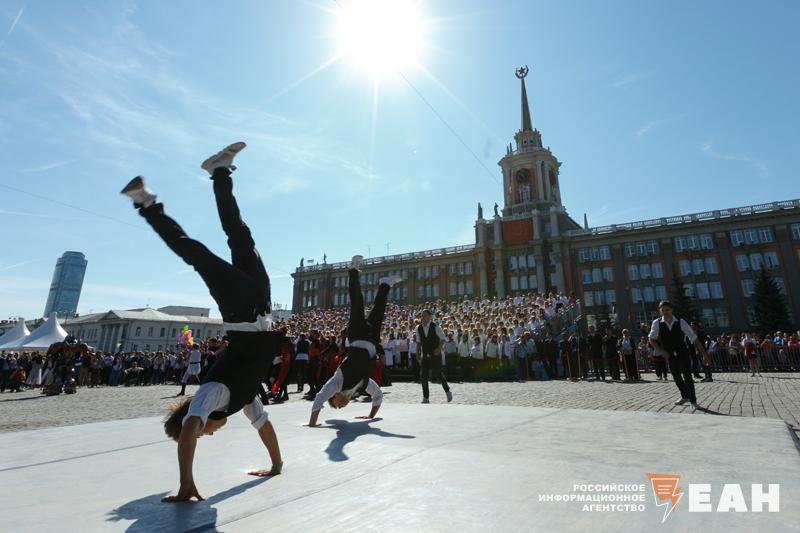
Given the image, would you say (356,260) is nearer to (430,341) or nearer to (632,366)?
(430,341)

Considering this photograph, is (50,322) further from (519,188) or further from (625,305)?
(519,188)

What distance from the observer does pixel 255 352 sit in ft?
9.34

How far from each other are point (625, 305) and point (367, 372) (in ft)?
181

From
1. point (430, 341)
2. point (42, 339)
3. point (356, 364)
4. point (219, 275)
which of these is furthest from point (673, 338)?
point (42, 339)

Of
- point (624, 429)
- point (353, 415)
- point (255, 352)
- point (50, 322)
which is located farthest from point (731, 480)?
point (50, 322)

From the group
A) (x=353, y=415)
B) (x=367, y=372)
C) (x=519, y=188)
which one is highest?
(x=519, y=188)

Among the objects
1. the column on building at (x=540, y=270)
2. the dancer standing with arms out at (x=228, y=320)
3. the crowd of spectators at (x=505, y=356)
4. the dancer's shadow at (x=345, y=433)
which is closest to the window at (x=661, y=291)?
the column on building at (x=540, y=270)

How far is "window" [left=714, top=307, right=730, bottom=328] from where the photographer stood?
157 feet

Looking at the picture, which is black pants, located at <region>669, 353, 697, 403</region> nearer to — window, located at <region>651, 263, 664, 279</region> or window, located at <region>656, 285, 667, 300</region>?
window, located at <region>656, 285, 667, 300</region>

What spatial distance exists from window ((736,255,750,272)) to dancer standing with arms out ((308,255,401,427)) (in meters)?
58.3

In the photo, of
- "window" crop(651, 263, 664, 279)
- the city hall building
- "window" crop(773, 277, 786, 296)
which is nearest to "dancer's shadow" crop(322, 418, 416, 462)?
the city hall building

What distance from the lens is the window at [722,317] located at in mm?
47875

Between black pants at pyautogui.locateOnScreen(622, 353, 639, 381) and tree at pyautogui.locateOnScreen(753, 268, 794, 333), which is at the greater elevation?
tree at pyautogui.locateOnScreen(753, 268, 794, 333)

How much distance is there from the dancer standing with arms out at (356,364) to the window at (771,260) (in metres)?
59.1
